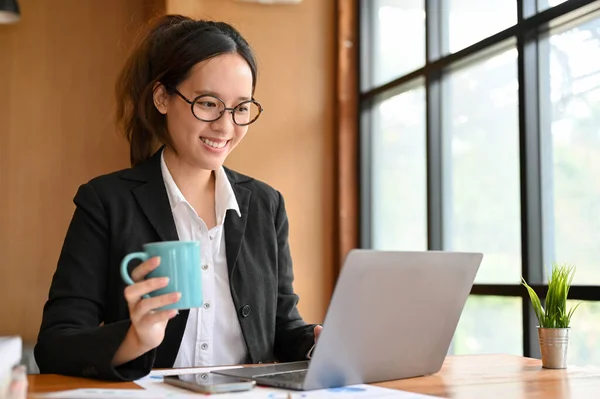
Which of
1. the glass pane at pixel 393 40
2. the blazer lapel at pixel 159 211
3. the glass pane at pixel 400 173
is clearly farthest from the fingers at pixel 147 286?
the glass pane at pixel 393 40

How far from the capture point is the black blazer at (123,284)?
4.54 ft

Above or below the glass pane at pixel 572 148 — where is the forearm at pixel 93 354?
below

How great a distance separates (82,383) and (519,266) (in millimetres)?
1970

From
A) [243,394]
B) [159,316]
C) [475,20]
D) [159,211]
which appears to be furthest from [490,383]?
[475,20]

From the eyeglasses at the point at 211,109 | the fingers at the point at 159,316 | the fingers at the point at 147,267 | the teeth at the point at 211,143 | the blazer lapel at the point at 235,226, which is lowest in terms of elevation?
the fingers at the point at 159,316

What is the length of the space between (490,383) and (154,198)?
837 millimetres

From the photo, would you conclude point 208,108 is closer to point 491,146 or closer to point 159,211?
point 159,211

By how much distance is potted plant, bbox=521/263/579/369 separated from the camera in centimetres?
160

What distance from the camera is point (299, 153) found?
152 inches

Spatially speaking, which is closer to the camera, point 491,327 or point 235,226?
point 235,226

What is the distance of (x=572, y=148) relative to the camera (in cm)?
262

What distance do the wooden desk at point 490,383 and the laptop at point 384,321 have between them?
1.8 inches

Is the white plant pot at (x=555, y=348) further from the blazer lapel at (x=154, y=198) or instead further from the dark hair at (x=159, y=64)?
the dark hair at (x=159, y=64)

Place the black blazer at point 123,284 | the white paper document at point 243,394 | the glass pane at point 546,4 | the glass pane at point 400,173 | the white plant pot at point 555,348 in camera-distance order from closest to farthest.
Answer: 1. the white paper document at point 243,394
2. the black blazer at point 123,284
3. the white plant pot at point 555,348
4. the glass pane at point 546,4
5. the glass pane at point 400,173
